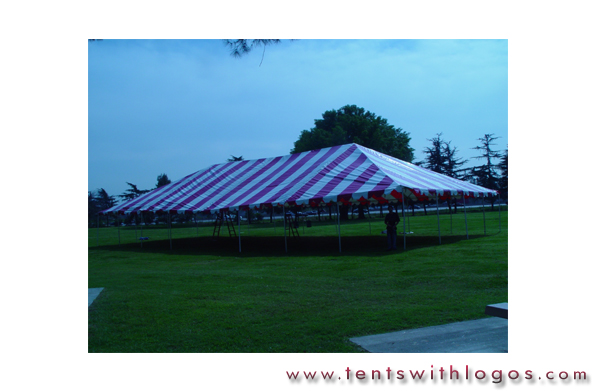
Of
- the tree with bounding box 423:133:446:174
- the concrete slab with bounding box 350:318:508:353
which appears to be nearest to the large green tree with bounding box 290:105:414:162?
the tree with bounding box 423:133:446:174

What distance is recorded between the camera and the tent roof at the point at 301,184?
10.8m

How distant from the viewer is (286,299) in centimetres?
548

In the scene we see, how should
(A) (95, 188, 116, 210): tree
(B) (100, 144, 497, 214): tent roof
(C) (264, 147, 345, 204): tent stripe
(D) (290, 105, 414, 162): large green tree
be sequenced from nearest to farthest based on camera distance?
(B) (100, 144, 497, 214): tent roof < (C) (264, 147, 345, 204): tent stripe < (A) (95, 188, 116, 210): tree < (D) (290, 105, 414, 162): large green tree

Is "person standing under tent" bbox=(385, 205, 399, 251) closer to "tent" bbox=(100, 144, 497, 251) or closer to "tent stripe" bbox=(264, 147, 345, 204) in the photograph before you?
"tent" bbox=(100, 144, 497, 251)

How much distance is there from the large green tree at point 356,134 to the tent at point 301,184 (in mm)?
17837

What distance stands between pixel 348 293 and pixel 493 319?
2011mm

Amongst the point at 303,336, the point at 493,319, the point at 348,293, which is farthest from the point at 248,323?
the point at 493,319

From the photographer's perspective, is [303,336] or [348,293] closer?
[303,336]

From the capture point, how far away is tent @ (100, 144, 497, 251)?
10.8 metres

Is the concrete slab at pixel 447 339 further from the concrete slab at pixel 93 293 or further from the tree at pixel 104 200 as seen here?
the tree at pixel 104 200

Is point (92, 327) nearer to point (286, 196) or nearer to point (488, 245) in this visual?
point (286, 196)

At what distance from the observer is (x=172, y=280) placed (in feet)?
23.6

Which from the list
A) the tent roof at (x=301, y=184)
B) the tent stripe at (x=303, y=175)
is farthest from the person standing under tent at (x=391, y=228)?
the tent stripe at (x=303, y=175)
